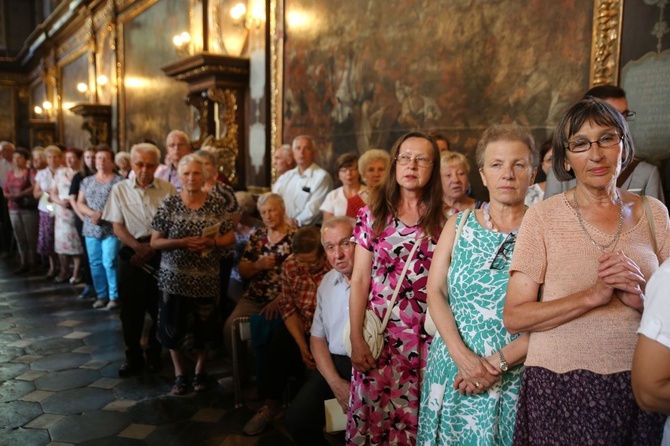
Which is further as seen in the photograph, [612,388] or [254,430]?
[254,430]

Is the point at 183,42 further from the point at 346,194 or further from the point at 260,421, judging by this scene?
the point at 260,421

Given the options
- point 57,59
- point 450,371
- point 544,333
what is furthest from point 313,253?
point 57,59

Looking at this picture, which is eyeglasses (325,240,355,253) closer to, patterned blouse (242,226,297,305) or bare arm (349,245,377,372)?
bare arm (349,245,377,372)

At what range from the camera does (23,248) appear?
32.0 ft

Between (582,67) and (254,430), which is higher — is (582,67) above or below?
above

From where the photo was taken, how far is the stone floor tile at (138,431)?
3525mm

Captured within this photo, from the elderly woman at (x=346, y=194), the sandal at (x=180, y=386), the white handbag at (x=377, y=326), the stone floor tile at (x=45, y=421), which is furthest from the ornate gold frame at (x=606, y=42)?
the stone floor tile at (x=45, y=421)

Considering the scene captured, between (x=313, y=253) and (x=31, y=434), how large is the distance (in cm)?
231

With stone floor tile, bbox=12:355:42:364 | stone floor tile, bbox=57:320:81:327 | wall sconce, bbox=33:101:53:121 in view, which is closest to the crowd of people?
stone floor tile, bbox=12:355:42:364

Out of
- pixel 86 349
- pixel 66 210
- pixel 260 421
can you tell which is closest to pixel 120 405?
pixel 260 421

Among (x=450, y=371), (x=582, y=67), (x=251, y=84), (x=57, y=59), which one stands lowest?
(x=450, y=371)

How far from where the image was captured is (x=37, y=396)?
4.19 metres

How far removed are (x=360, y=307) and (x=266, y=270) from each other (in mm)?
1859

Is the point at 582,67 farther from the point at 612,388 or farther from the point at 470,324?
the point at 612,388
